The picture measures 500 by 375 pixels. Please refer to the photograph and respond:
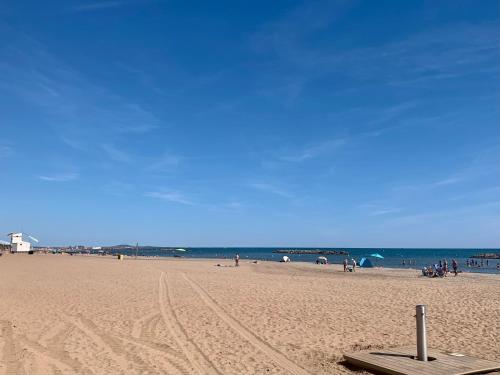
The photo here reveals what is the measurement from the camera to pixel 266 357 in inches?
338

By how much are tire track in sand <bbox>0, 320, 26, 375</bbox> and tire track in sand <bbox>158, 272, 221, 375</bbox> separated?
3.01 m

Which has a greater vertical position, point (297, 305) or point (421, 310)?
point (421, 310)

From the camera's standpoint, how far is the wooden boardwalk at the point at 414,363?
274 inches

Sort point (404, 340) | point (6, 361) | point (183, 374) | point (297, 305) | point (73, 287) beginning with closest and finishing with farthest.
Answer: point (183, 374) → point (6, 361) → point (404, 340) → point (297, 305) → point (73, 287)

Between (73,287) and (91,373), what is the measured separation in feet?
49.2

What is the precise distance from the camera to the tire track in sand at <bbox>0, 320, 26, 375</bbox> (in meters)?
7.38

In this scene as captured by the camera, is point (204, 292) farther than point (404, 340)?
Yes

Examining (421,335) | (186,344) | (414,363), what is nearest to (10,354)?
(186,344)

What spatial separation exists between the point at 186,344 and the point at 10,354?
3520 millimetres

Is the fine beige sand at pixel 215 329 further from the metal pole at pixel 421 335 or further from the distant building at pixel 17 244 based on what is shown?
the distant building at pixel 17 244

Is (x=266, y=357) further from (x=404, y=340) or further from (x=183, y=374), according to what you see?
(x=404, y=340)

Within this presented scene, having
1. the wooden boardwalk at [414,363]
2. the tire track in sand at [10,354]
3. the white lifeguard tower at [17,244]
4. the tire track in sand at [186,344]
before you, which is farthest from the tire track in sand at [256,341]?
the white lifeguard tower at [17,244]

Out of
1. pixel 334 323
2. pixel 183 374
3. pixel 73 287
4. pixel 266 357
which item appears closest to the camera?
pixel 183 374

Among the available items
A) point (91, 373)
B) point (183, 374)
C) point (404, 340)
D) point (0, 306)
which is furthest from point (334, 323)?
point (0, 306)
